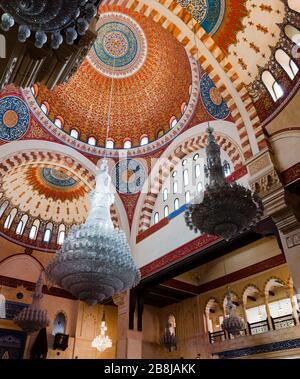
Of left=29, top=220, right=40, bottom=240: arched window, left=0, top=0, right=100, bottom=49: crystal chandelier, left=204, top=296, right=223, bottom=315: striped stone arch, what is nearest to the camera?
left=0, top=0, right=100, bottom=49: crystal chandelier

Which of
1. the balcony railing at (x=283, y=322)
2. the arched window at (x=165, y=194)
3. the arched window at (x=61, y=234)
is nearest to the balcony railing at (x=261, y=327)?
the balcony railing at (x=283, y=322)

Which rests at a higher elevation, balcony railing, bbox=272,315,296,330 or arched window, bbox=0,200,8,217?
arched window, bbox=0,200,8,217

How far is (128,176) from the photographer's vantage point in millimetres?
9984

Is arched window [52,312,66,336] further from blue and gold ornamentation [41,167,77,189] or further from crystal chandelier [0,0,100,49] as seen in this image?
crystal chandelier [0,0,100,49]

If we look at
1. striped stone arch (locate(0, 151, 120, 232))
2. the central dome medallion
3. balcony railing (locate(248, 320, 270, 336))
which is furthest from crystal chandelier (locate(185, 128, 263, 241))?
the central dome medallion

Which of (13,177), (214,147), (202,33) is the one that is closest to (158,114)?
(202,33)

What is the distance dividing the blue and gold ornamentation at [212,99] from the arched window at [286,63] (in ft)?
6.94

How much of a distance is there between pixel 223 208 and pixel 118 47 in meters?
7.08

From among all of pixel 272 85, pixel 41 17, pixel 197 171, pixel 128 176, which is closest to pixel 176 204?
pixel 197 171

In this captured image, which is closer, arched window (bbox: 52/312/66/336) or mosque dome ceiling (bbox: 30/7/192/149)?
mosque dome ceiling (bbox: 30/7/192/149)

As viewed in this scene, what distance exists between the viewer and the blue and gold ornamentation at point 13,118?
8016 millimetres

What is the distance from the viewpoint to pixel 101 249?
489cm

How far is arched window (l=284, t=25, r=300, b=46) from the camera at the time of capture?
498 cm

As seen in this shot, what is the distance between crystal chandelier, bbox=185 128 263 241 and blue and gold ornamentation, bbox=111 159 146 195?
574 cm
